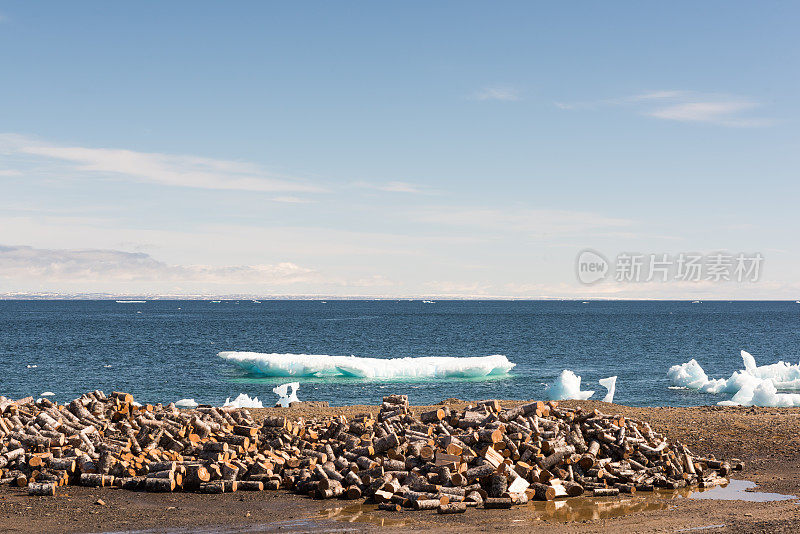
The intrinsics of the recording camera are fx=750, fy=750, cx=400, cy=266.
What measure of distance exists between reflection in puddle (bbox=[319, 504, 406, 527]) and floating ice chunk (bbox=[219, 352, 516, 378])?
102 feet

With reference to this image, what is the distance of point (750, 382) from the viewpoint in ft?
117

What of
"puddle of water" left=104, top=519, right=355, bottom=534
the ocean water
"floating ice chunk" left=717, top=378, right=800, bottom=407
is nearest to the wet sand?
"puddle of water" left=104, top=519, right=355, bottom=534

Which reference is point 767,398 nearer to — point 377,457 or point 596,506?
point 596,506

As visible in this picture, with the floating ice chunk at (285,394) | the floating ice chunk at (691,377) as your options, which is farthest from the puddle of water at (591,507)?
the floating ice chunk at (691,377)

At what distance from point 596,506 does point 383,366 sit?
1246 inches

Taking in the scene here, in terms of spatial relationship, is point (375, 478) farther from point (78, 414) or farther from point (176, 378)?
point (176, 378)

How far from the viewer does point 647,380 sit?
4716cm

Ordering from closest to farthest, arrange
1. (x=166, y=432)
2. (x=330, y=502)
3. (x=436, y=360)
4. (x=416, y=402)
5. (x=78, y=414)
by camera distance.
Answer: (x=330, y=502) → (x=166, y=432) → (x=78, y=414) → (x=416, y=402) → (x=436, y=360)

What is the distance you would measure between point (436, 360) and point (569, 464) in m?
31.7

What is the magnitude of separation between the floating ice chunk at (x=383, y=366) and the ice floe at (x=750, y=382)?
10458 millimetres

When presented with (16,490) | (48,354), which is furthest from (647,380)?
(48,354)

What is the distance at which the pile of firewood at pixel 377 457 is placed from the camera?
1430 centimetres

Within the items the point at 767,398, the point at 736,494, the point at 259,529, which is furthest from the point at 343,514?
the point at 767,398

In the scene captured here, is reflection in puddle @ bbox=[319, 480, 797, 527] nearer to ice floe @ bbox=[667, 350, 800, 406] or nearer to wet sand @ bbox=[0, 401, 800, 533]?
wet sand @ bbox=[0, 401, 800, 533]
